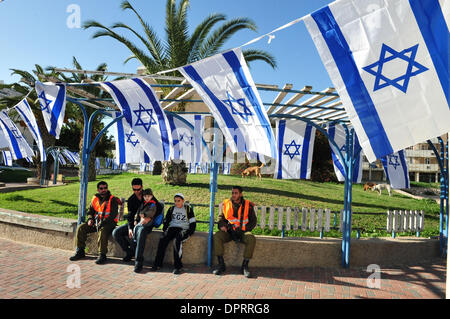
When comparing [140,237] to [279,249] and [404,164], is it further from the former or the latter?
[404,164]

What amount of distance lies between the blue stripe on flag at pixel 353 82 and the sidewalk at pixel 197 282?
9.11 ft

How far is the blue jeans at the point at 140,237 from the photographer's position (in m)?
5.66

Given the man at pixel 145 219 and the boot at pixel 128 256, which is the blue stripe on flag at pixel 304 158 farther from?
the boot at pixel 128 256

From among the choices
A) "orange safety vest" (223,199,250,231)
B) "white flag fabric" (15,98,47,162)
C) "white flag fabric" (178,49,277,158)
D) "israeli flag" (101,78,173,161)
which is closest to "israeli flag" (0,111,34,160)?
"white flag fabric" (15,98,47,162)

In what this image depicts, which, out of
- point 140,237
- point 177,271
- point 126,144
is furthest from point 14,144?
point 177,271

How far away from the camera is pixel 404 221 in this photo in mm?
7641

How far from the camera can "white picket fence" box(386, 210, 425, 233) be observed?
7395 millimetres

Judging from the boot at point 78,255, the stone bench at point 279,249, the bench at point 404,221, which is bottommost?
the boot at point 78,255

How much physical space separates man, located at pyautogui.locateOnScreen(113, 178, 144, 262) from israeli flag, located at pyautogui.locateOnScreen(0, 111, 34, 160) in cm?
435

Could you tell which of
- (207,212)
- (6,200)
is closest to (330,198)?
(207,212)

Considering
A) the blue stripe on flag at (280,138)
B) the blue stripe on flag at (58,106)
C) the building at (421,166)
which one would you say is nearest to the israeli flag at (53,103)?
the blue stripe on flag at (58,106)

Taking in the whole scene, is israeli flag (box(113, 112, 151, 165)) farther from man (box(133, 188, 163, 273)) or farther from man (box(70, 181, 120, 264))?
man (box(133, 188, 163, 273))

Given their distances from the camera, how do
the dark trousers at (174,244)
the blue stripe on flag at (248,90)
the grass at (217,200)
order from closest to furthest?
the blue stripe on flag at (248,90) → the dark trousers at (174,244) → the grass at (217,200)
